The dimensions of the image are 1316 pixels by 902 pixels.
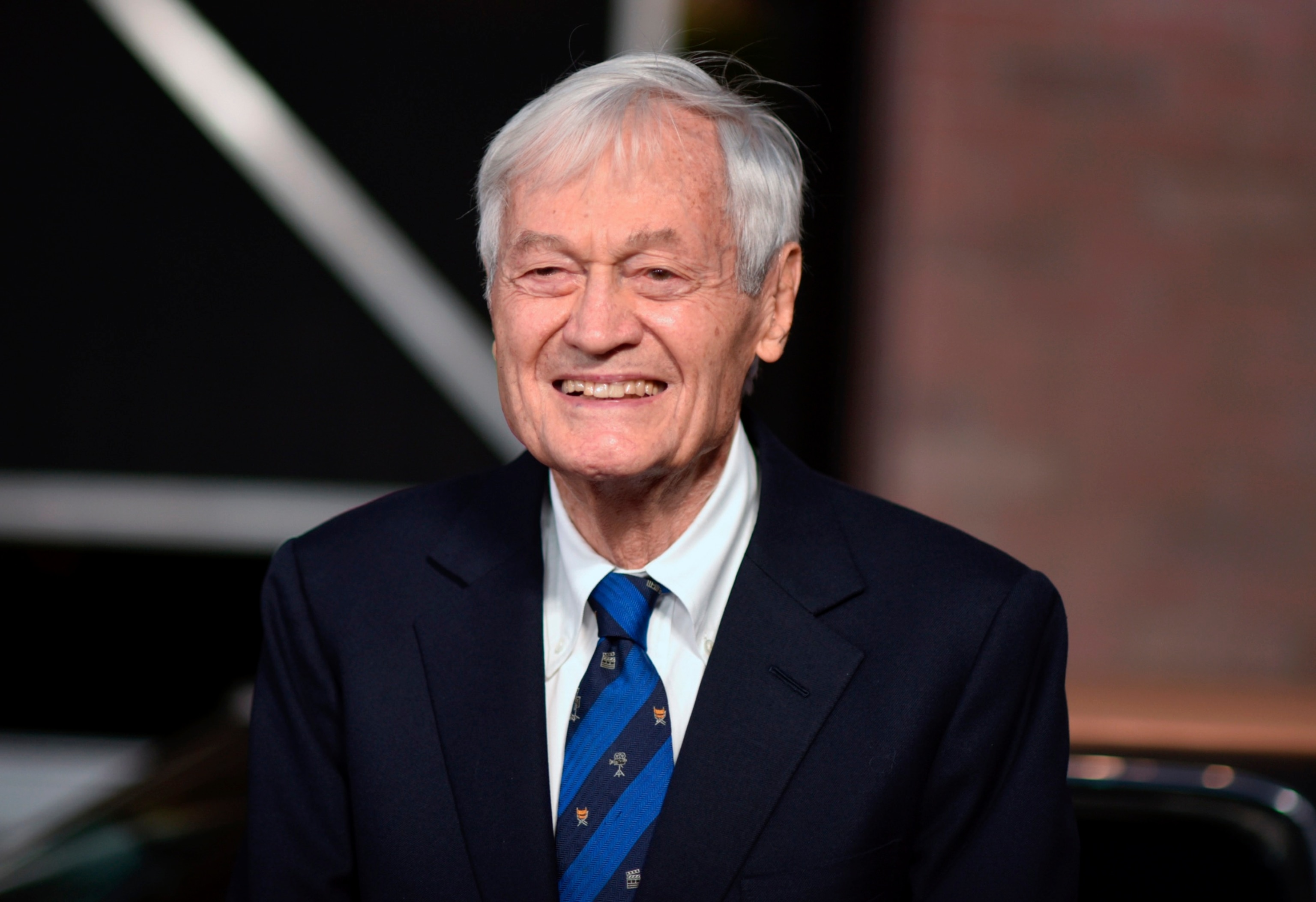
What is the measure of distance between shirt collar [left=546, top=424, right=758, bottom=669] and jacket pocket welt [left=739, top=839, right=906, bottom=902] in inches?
12.3

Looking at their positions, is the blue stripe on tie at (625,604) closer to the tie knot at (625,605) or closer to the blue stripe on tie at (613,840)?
the tie knot at (625,605)

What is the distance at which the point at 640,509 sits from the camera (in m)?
1.63

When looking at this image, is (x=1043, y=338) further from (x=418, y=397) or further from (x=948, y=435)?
(x=418, y=397)

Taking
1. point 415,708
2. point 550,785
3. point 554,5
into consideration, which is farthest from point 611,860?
point 554,5

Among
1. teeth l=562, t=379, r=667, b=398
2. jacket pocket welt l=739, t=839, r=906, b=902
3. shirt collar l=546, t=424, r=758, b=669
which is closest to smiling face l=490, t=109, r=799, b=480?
teeth l=562, t=379, r=667, b=398

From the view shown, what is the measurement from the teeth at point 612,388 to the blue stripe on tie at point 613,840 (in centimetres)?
45

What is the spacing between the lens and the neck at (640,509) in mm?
1618

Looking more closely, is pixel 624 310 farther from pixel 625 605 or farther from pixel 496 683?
pixel 496 683

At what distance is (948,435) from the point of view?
427 cm

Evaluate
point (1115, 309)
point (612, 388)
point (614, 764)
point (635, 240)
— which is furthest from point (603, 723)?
point (1115, 309)

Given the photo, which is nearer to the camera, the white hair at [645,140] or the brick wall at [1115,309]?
the white hair at [645,140]

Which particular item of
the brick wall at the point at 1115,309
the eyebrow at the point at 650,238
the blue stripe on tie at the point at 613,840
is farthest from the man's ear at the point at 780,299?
the brick wall at the point at 1115,309

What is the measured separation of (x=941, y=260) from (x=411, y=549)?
2.96m

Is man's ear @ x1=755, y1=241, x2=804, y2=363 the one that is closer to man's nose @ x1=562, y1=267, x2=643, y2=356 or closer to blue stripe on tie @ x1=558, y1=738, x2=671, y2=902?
man's nose @ x1=562, y1=267, x2=643, y2=356
